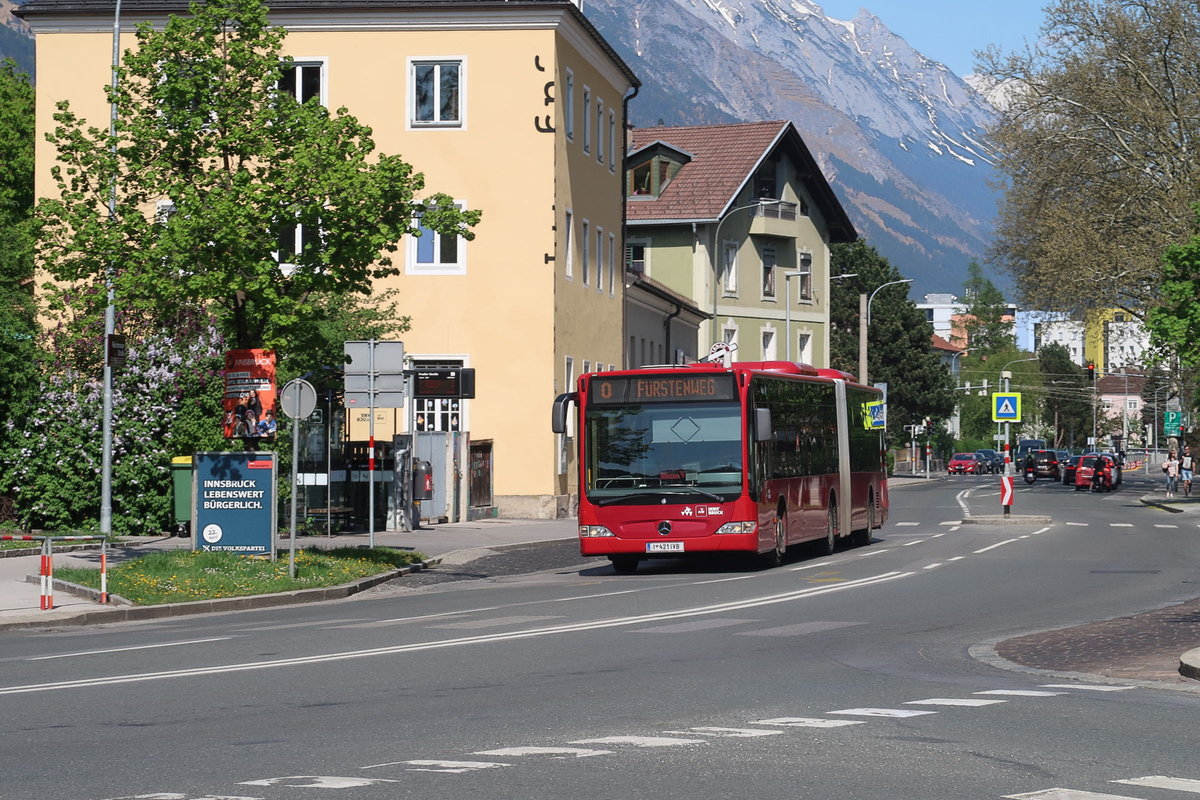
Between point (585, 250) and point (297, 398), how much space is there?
23628mm

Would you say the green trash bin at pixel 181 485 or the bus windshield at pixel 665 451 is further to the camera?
the green trash bin at pixel 181 485

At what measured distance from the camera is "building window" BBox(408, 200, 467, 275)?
141ft

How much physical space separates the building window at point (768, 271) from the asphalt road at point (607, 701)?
51430 millimetres

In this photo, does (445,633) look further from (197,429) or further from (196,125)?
(197,429)

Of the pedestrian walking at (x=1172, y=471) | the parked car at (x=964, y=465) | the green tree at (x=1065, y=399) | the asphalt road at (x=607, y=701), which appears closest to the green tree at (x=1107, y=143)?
the pedestrian walking at (x=1172, y=471)

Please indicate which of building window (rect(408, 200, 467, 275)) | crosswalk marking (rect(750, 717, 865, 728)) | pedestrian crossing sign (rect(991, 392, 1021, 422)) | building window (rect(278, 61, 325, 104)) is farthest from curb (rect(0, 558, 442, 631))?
pedestrian crossing sign (rect(991, 392, 1021, 422))

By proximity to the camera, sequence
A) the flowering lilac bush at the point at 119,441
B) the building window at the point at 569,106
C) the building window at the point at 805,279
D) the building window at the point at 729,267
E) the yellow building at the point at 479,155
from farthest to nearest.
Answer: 1. the building window at the point at 805,279
2. the building window at the point at 729,267
3. the building window at the point at 569,106
4. the yellow building at the point at 479,155
5. the flowering lilac bush at the point at 119,441

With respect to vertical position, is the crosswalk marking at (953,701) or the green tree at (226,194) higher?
the green tree at (226,194)

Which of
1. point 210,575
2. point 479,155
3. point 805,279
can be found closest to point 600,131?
point 479,155

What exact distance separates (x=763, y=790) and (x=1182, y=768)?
7.43ft

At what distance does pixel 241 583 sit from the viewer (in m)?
22.1

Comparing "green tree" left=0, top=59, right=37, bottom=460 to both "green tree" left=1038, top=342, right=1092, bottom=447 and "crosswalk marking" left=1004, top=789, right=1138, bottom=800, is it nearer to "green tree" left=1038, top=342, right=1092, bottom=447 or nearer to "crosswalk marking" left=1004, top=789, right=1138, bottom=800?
"crosswalk marking" left=1004, top=789, right=1138, bottom=800

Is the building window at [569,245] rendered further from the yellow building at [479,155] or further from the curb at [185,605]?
the curb at [185,605]

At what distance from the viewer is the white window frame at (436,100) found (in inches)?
1700
